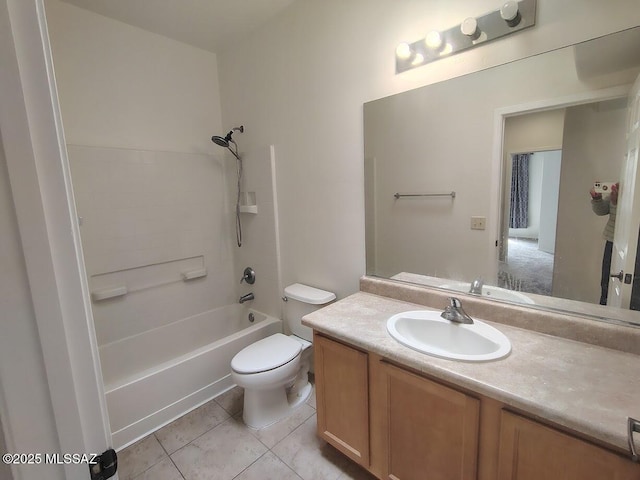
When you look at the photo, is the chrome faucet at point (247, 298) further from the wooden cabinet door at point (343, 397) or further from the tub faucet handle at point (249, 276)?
the wooden cabinet door at point (343, 397)

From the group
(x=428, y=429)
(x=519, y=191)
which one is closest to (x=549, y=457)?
(x=428, y=429)

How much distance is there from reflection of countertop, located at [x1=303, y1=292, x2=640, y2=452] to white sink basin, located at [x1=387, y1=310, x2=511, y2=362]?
40 millimetres

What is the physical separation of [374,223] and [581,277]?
100 cm

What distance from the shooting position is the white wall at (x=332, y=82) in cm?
127

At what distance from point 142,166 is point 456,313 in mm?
2422

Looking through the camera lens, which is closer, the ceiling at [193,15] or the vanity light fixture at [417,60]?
the vanity light fixture at [417,60]

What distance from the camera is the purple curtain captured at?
52.1 inches

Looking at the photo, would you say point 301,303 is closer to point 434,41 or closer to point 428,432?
point 428,432

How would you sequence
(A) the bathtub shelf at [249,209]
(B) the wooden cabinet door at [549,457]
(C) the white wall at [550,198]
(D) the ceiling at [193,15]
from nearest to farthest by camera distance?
(B) the wooden cabinet door at [549,457] → (C) the white wall at [550,198] → (D) the ceiling at [193,15] → (A) the bathtub shelf at [249,209]

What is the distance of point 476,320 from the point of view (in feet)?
4.52

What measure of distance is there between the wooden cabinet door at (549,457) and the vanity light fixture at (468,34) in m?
1.52

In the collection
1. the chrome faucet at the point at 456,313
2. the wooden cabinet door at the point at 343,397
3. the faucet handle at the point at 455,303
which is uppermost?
the faucet handle at the point at 455,303

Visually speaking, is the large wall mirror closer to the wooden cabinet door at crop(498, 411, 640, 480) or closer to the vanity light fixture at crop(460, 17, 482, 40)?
the vanity light fixture at crop(460, 17, 482, 40)

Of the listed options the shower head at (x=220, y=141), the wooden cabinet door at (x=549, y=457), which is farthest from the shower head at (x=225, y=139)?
the wooden cabinet door at (x=549, y=457)
